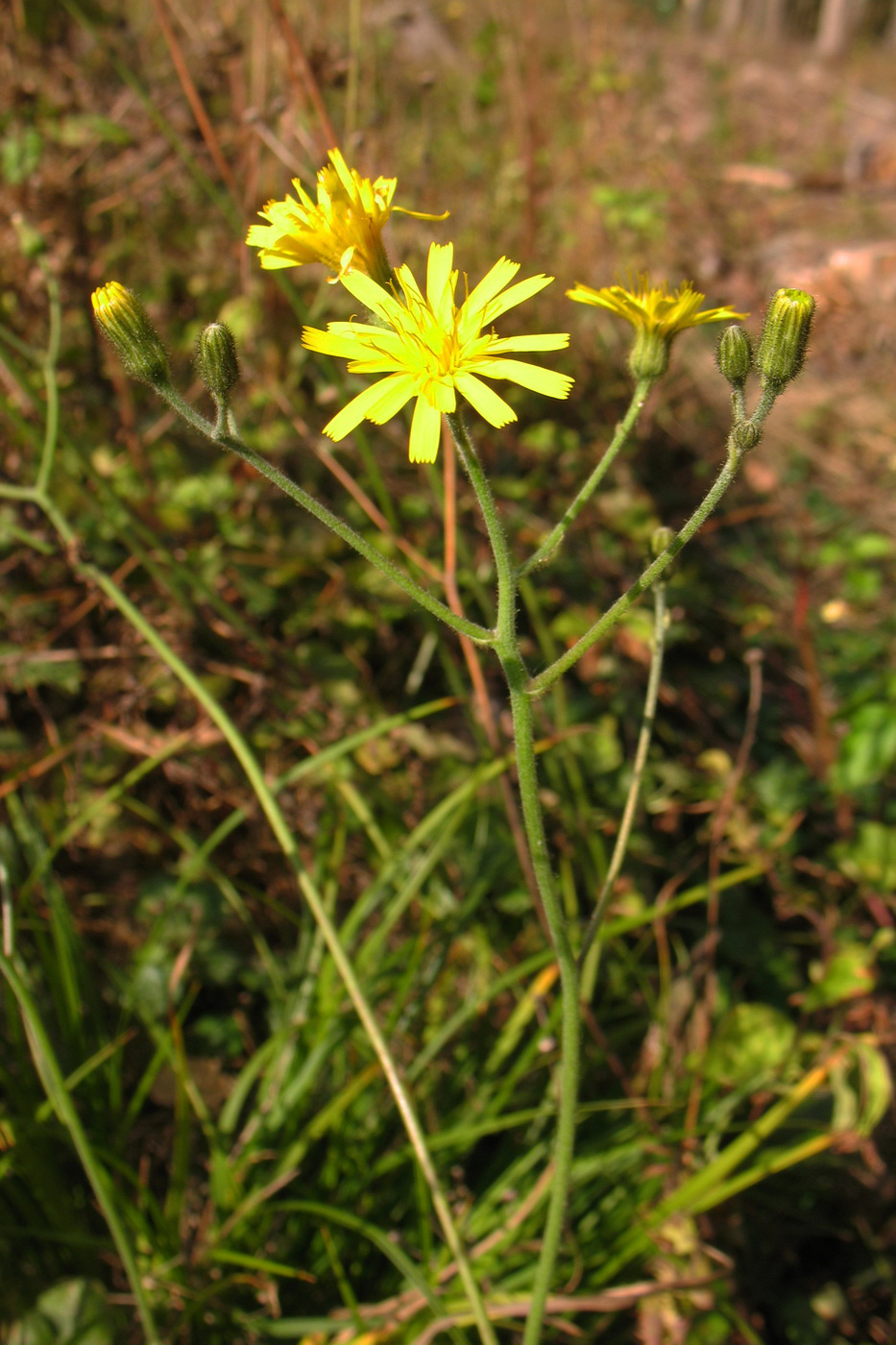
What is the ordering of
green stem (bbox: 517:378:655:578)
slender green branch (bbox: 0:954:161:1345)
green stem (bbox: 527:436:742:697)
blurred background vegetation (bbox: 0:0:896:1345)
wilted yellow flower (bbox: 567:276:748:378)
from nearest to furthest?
green stem (bbox: 527:436:742:697) → green stem (bbox: 517:378:655:578) → wilted yellow flower (bbox: 567:276:748:378) → slender green branch (bbox: 0:954:161:1345) → blurred background vegetation (bbox: 0:0:896:1345)

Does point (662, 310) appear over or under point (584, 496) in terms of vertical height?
over

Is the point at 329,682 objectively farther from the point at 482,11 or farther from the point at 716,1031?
the point at 482,11

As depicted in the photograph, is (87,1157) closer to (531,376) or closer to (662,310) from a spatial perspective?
(531,376)

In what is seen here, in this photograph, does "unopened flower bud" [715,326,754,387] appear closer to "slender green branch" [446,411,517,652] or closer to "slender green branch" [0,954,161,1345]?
"slender green branch" [446,411,517,652]

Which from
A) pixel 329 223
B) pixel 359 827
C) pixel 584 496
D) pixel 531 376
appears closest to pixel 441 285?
pixel 329 223

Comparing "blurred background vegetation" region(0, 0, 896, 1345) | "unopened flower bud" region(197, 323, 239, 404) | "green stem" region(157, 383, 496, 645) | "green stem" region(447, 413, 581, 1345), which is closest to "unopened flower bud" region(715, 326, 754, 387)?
"green stem" region(447, 413, 581, 1345)

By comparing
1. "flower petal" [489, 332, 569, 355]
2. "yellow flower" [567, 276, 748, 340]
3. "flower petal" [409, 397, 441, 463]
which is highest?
"yellow flower" [567, 276, 748, 340]

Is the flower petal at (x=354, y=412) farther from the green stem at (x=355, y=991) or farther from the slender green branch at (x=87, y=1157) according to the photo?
the slender green branch at (x=87, y=1157)
